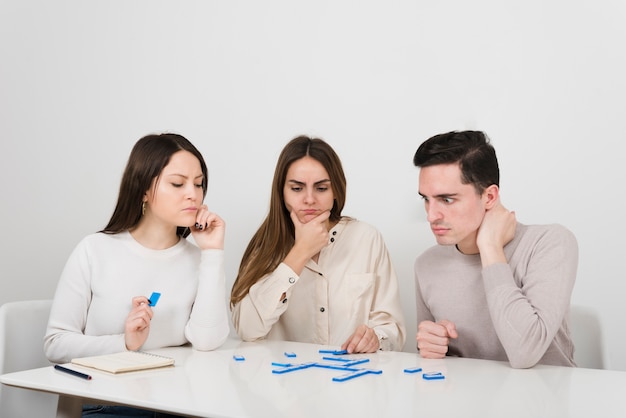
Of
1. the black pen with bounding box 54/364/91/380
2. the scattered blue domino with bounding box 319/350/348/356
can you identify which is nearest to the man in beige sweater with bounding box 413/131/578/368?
the scattered blue domino with bounding box 319/350/348/356

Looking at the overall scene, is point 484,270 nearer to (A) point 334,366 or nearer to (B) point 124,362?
(A) point 334,366

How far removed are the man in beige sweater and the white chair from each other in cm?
129

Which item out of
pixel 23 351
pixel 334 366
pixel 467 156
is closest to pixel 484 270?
pixel 467 156

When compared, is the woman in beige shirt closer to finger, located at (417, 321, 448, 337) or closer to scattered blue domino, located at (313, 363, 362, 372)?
finger, located at (417, 321, 448, 337)

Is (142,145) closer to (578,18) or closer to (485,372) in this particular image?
(485,372)

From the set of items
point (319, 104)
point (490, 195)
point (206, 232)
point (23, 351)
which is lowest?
point (23, 351)

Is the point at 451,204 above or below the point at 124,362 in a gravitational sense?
above

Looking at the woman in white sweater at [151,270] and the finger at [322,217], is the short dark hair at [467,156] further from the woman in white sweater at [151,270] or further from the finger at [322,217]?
the woman in white sweater at [151,270]

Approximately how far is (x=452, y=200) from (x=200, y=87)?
2.07 metres

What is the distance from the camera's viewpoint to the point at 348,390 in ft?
5.73

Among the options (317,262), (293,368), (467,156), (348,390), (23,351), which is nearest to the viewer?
(348,390)

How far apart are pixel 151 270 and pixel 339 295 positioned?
0.74 metres

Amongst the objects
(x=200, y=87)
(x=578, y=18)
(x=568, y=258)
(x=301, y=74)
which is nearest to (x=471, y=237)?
(x=568, y=258)

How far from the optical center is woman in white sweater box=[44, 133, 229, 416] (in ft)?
7.84
